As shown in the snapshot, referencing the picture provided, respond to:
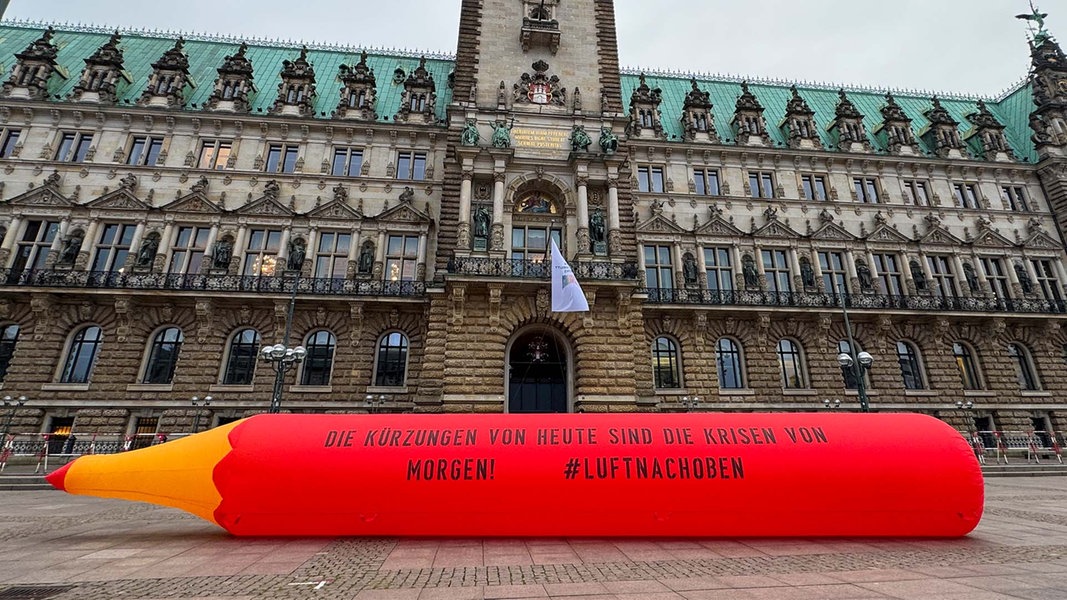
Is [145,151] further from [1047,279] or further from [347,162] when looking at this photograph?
[1047,279]

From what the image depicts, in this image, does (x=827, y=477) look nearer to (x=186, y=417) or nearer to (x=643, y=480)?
(x=643, y=480)

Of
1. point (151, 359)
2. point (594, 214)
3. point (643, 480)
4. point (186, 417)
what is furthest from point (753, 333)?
point (151, 359)

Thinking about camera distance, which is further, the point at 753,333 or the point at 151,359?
the point at 753,333

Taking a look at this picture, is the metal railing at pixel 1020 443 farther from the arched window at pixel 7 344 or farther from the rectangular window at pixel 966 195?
the arched window at pixel 7 344

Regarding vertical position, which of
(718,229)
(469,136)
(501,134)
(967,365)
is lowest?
(967,365)

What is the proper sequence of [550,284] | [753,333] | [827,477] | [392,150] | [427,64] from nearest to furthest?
[827,477]
[550,284]
[753,333]
[392,150]
[427,64]

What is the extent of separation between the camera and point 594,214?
20.7 metres

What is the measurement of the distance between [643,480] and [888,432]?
3591 millimetres

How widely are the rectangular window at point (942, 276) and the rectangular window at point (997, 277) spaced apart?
2.12 metres

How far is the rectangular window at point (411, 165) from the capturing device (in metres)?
25.2

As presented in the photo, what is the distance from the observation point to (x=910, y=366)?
955 inches

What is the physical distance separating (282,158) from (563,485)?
25301mm

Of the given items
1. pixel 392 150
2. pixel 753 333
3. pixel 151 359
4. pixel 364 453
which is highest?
pixel 392 150

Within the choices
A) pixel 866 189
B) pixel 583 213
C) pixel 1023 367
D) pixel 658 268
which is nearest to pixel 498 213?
A: pixel 583 213
